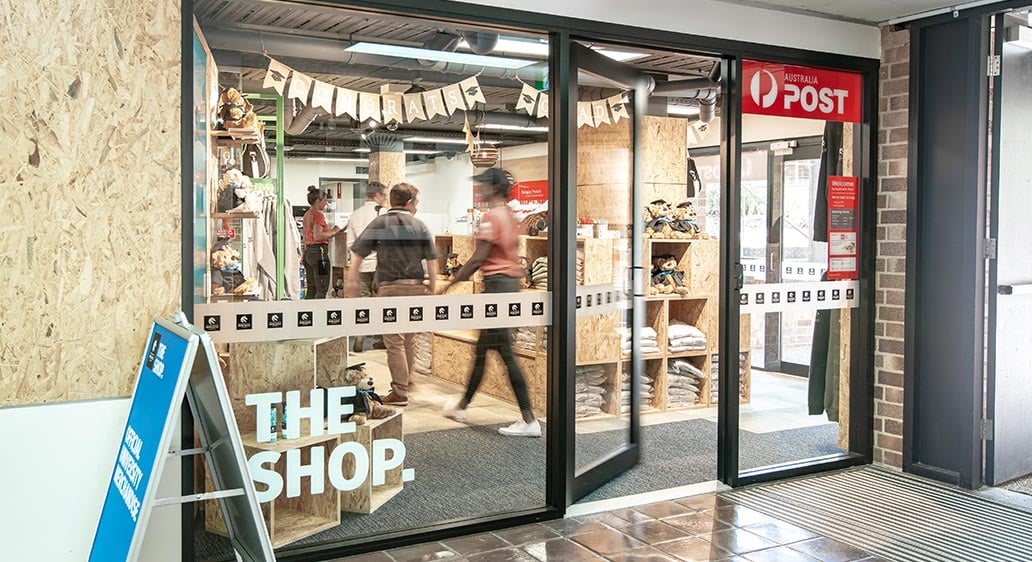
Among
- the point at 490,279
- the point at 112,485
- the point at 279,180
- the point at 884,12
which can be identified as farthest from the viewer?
the point at 884,12

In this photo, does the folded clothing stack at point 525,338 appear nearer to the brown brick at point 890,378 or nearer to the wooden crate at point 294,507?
the wooden crate at point 294,507

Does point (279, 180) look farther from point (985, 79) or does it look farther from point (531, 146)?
point (985, 79)

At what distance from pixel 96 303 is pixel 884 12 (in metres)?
4.21

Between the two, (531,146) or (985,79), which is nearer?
(531,146)

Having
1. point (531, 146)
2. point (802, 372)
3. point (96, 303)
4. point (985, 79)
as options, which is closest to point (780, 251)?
point (802, 372)

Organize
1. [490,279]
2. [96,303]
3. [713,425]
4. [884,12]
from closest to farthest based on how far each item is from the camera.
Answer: [96,303], [490,279], [884,12], [713,425]

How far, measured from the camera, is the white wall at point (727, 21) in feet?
14.1

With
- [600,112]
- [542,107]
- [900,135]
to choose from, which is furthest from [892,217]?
[542,107]

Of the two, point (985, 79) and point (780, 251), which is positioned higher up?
point (985, 79)

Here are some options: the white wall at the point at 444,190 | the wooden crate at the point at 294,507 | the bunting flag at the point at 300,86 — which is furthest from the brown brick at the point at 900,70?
the wooden crate at the point at 294,507

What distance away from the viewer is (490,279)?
4164 millimetres

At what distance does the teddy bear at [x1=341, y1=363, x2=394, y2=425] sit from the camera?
3.85 metres

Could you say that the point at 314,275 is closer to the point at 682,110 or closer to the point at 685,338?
the point at 685,338

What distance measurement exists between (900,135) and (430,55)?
9.29 feet
